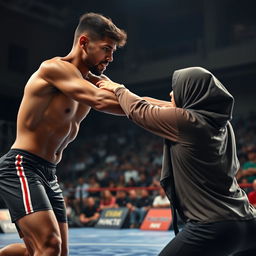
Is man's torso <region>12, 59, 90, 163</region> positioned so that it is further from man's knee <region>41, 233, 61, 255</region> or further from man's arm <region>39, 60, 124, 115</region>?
man's knee <region>41, 233, 61, 255</region>

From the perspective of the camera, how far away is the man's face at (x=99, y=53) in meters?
2.57

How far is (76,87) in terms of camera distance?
2398 mm

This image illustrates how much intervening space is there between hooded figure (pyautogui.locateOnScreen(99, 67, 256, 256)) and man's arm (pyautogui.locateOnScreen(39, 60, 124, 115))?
0.47 metres

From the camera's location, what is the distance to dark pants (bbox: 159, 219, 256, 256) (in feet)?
5.79

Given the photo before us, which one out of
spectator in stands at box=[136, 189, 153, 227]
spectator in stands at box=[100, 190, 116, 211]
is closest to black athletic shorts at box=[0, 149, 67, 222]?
spectator in stands at box=[136, 189, 153, 227]

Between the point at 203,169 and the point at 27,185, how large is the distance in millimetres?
1089

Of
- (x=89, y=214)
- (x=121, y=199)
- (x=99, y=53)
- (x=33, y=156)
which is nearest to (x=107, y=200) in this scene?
(x=121, y=199)

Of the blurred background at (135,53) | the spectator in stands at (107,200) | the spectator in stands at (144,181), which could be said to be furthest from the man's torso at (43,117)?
the blurred background at (135,53)

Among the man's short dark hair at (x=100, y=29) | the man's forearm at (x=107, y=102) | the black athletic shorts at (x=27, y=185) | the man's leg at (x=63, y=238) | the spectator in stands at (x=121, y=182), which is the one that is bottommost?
the spectator in stands at (x=121, y=182)

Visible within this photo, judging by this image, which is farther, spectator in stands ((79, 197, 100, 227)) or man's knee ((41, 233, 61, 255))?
spectator in stands ((79, 197, 100, 227))

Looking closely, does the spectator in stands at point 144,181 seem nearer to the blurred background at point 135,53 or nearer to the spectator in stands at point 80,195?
the spectator in stands at point 80,195

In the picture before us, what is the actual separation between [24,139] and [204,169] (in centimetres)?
123

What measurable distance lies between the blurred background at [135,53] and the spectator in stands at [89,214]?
2767mm

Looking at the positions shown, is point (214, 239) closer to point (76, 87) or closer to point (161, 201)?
point (76, 87)
